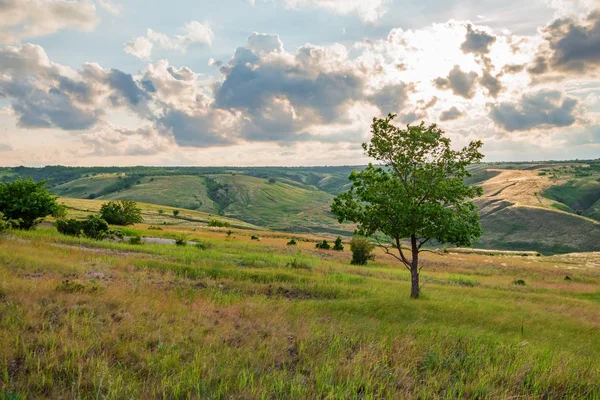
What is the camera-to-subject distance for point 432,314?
1727 cm

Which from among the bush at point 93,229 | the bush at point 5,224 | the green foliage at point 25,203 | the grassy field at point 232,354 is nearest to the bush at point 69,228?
the bush at point 93,229

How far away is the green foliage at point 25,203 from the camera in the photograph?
32719 millimetres

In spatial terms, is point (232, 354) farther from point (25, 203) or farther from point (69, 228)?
point (69, 228)

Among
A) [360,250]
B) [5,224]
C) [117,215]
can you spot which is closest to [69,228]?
[5,224]

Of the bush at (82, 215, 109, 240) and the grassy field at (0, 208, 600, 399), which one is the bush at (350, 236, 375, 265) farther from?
the grassy field at (0, 208, 600, 399)

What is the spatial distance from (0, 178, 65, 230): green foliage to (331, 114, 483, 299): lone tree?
28.9 meters

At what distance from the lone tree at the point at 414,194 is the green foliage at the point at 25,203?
94.9ft

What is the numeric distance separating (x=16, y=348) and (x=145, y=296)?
5443mm

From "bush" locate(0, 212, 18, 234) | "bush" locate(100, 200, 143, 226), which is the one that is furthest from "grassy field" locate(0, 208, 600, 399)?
"bush" locate(100, 200, 143, 226)

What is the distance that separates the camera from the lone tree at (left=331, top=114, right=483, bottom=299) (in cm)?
2075

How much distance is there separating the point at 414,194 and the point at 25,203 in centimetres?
3437

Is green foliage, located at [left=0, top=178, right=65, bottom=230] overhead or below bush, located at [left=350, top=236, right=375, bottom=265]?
overhead

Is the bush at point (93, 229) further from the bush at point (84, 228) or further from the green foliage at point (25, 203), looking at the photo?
the green foliage at point (25, 203)

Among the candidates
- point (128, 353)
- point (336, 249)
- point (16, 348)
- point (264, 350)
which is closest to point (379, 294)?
point (264, 350)
